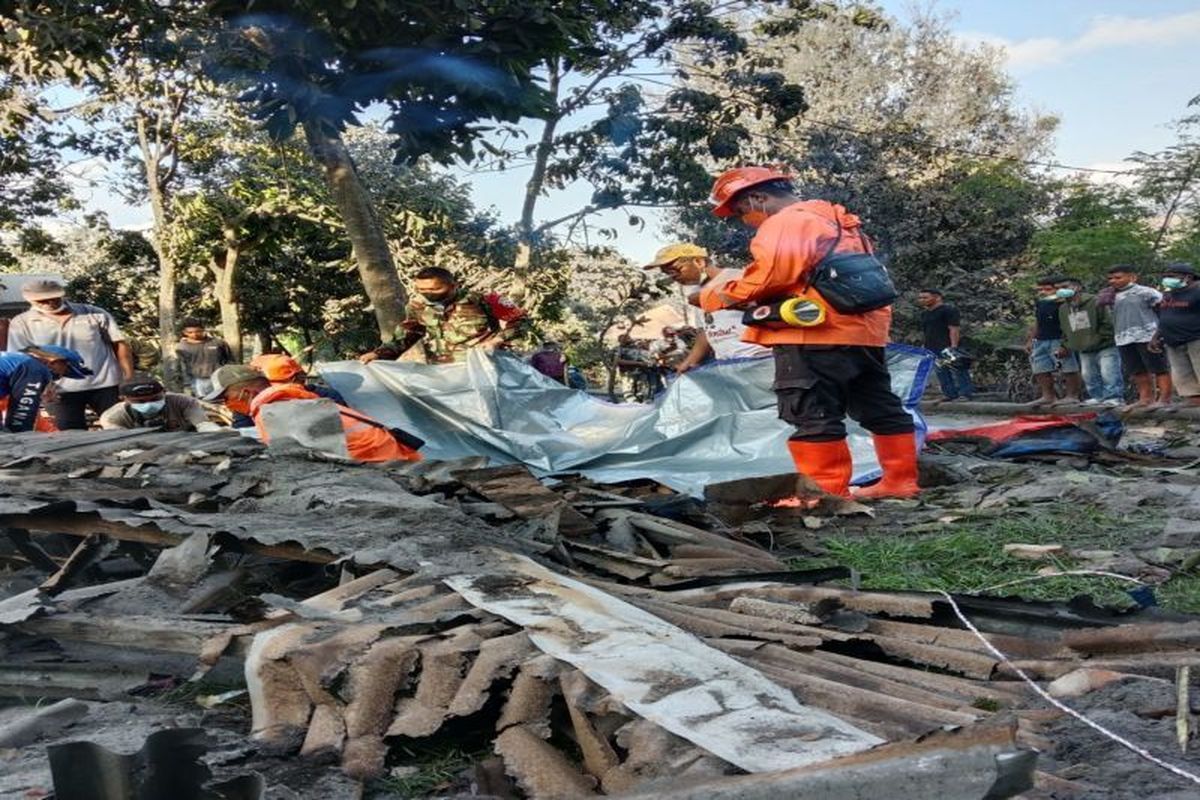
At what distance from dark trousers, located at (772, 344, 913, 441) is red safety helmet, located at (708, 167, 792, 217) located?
0.83 meters

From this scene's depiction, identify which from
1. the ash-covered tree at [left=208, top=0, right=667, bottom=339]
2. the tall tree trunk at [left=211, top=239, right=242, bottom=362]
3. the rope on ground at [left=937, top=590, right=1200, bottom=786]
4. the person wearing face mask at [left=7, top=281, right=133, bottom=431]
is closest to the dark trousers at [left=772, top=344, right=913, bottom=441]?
the rope on ground at [left=937, top=590, right=1200, bottom=786]

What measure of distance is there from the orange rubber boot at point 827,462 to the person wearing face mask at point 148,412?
3845 millimetres

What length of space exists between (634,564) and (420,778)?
4.97 feet

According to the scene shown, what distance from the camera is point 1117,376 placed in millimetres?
11844

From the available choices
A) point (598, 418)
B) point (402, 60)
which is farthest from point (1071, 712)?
point (402, 60)

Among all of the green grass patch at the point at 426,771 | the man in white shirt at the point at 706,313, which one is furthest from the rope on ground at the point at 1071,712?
the man in white shirt at the point at 706,313

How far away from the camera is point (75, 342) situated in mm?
7855

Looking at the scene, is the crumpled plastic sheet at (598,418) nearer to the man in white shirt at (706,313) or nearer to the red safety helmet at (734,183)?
the man in white shirt at (706,313)

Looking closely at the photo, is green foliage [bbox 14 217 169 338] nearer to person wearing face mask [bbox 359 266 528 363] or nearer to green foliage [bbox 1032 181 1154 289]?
person wearing face mask [bbox 359 266 528 363]

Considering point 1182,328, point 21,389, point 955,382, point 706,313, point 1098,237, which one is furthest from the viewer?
point 1098,237

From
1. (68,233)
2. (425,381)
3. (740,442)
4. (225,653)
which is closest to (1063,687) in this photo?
(225,653)

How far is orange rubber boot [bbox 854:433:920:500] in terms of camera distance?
5.56m

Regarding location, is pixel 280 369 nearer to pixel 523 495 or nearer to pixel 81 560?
pixel 523 495

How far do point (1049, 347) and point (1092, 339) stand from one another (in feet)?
2.82
